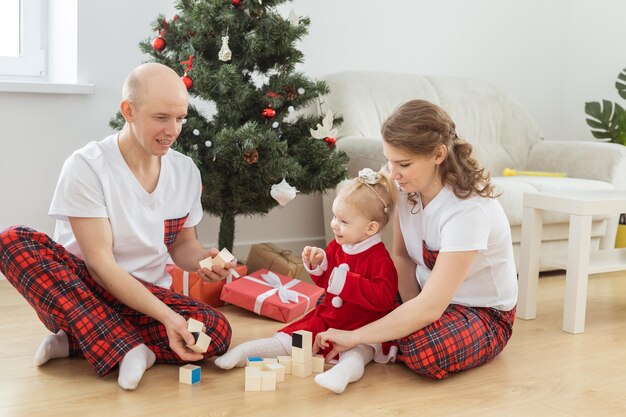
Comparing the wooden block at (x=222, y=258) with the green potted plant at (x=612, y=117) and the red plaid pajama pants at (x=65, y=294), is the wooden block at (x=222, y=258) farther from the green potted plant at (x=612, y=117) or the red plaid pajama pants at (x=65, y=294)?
the green potted plant at (x=612, y=117)

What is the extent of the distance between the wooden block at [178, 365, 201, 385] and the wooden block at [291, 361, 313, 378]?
0.77 ft

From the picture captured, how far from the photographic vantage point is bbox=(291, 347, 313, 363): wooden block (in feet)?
6.50

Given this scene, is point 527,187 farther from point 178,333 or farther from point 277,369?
point 178,333

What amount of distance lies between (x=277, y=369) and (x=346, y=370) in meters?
0.17

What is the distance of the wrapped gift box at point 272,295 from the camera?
2598 mm

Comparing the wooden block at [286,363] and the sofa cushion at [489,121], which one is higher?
the sofa cushion at [489,121]

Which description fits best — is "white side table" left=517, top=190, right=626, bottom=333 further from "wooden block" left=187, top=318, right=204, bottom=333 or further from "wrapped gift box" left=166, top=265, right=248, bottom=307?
"wooden block" left=187, top=318, right=204, bottom=333

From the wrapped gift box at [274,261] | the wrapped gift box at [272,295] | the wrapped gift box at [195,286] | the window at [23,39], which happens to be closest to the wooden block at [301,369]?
the wrapped gift box at [272,295]

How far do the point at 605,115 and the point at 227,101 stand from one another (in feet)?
7.35

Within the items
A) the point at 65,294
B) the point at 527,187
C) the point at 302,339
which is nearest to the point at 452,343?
the point at 302,339

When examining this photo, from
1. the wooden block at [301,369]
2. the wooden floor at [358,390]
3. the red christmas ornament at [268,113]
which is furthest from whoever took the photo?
the red christmas ornament at [268,113]

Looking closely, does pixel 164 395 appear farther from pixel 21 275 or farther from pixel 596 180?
pixel 596 180

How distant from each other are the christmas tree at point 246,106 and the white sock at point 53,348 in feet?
2.70

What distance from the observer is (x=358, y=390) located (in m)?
1.92
